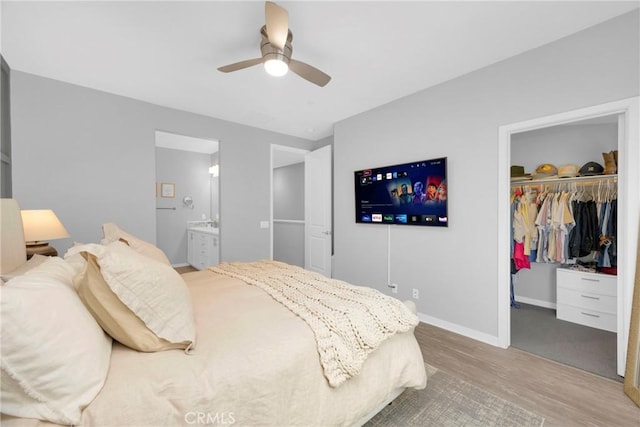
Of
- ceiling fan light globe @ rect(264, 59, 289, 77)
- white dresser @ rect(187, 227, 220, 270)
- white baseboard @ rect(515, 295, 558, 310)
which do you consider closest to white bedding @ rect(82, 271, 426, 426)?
ceiling fan light globe @ rect(264, 59, 289, 77)

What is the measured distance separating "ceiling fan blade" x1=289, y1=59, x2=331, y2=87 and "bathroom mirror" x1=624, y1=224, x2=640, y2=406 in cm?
253

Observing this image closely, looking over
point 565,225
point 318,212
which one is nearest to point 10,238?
point 318,212

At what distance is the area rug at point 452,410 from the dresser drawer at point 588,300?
2059 mm

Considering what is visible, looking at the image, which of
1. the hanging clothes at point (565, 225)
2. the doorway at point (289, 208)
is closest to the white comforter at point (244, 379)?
the hanging clothes at point (565, 225)

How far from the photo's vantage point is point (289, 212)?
6.21 metres

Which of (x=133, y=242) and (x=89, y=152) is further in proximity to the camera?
(x=89, y=152)

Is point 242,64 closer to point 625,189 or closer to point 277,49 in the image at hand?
point 277,49

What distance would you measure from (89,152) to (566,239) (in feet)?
18.0

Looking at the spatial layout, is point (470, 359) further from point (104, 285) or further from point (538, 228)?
point (104, 285)

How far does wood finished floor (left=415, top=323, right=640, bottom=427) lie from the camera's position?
1.68 meters

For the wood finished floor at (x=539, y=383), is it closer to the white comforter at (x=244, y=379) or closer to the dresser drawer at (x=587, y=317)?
the white comforter at (x=244, y=379)

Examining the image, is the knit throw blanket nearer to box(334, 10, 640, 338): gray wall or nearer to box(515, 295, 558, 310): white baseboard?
box(334, 10, 640, 338): gray wall

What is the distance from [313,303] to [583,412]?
1.82 meters

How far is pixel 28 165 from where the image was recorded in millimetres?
2693
